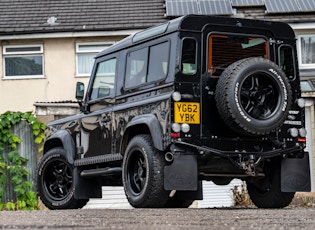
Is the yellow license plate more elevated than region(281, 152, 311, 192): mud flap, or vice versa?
the yellow license plate

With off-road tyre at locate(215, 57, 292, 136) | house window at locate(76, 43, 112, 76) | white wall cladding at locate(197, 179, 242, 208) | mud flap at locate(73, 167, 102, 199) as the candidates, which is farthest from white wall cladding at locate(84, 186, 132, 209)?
house window at locate(76, 43, 112, 76)

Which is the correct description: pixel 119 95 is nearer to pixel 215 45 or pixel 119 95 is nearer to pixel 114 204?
pixel 215 45

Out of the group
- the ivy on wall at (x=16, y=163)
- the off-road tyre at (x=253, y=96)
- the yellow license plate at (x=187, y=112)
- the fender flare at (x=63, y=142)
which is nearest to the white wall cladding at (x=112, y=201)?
the ivy on wall at (x=16, y=163)

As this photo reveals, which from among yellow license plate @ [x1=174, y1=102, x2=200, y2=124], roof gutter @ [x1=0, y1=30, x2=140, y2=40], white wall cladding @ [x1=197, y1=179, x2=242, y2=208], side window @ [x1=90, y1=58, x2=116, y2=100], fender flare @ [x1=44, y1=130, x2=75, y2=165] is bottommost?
white wall cladding @ [x1=197, y1=179, x2=242, y2=208]

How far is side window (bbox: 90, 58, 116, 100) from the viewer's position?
12.0 meters

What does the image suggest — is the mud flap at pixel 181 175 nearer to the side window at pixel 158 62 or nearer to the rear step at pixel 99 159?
the side window at pixel 158 62

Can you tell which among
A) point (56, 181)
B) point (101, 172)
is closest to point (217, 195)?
point (56, 181)

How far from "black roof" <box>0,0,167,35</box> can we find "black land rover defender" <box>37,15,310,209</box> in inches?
504

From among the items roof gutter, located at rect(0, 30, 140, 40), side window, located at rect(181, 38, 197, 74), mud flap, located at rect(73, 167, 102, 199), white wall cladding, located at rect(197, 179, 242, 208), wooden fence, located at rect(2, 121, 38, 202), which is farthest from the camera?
roof gutter, located at rect(0, 30, 140, 40)

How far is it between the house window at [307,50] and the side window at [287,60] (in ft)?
45.7

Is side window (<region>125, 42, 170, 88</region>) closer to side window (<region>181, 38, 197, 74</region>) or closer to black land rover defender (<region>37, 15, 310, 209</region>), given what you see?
black land rover defender (<region>37, 15, 310, 209</region>)

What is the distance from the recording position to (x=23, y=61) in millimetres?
25484

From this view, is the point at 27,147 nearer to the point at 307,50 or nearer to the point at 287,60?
the point at 287,60

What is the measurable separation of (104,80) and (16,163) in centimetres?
520
